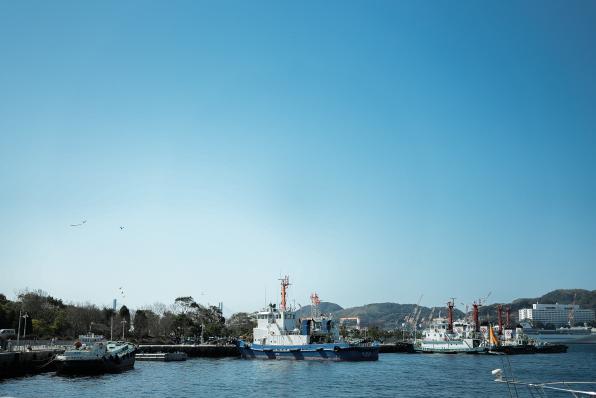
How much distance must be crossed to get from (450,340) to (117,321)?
74.2 metres

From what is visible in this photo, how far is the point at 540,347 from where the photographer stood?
11738cm

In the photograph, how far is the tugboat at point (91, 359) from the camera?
191 ft

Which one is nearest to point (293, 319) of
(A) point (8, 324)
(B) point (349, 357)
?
(B) point (349, 357)

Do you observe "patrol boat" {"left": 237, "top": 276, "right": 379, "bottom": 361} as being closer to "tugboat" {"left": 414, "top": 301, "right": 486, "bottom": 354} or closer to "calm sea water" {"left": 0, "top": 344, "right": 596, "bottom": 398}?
"calm sea water" {"left": 0, "top": 344, "right": 596, "bottom": 398}

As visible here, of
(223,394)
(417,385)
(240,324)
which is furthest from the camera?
(240,324)

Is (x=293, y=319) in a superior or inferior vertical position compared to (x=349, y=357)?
superior

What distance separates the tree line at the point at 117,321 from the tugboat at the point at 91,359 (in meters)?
35.0

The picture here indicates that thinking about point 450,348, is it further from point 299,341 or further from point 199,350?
point 199,350

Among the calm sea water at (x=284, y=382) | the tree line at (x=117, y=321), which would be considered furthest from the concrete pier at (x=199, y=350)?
the calm sea water at (x=284, y=382)

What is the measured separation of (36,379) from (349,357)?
43511mm

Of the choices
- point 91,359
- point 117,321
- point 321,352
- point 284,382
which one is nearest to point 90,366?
point 91,359

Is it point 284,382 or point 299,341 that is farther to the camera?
point 299,341

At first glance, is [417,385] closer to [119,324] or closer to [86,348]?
[86,348]

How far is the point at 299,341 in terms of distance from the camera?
276ft
